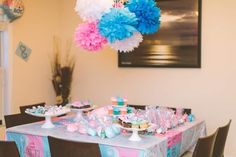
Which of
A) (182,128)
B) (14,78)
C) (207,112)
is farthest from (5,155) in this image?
(207,112)

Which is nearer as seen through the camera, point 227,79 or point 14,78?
point 227,79

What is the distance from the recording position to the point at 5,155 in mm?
2373

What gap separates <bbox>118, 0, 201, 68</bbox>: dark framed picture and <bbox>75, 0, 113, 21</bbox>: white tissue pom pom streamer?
69.9 inches

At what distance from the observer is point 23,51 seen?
4.62 m

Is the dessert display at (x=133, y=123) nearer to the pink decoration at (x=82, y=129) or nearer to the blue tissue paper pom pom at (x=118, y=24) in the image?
the pink decoration at (x=82, y=129)

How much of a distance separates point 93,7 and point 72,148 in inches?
41.3

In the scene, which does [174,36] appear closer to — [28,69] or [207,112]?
[207,112]

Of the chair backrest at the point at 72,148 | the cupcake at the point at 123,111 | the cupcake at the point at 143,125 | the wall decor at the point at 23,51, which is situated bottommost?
the chair backrest at the point at 72,148

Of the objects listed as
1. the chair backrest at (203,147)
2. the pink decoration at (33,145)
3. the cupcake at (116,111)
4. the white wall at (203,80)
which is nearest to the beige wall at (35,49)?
the white wall at (203,80)

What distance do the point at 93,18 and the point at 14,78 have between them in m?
2.17

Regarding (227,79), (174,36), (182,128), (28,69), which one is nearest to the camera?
(182,128)

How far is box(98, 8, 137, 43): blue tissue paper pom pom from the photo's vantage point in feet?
8.39

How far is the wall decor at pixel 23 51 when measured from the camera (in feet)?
15.0

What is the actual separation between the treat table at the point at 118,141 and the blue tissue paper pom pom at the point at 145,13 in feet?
2.73
